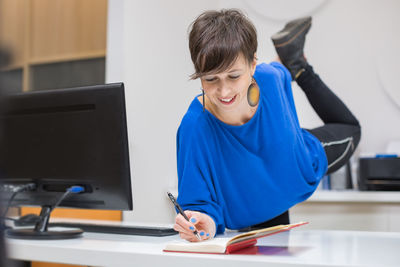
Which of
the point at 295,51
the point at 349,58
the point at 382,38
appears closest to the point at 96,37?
the point at 295,51

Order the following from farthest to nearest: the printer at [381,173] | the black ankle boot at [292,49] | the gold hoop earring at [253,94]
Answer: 1. the printer at [381,173]
2. the black ankle boot at [292,49]
3. the gold hoop earring at [253,94]

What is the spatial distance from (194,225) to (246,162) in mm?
363

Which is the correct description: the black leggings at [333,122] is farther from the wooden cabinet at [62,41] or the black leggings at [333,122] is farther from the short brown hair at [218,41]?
the wooden cabinet at [62,41]

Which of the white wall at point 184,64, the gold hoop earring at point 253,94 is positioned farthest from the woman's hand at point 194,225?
the white wall at point 184,64

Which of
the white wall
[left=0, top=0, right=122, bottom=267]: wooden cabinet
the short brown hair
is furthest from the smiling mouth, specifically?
[left=0, top=0, right=122, bottom=267]: wooden cabinet

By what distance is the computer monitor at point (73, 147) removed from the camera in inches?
52.2

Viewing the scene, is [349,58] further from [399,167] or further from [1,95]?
[1,95]

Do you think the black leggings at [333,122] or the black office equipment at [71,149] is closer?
the black office equipment at [71,149]

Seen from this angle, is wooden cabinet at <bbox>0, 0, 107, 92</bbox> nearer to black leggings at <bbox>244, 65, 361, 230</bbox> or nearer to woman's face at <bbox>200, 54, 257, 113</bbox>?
black leggings at <bbox>244, 65, 361, 230</bbox>

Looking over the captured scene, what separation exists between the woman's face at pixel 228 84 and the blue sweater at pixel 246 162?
88 millimetres

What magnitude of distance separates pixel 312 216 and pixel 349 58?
41.5 inches

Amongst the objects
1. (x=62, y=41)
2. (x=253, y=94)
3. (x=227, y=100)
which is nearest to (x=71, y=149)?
(x=227, y=100)

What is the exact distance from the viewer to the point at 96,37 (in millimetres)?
2955

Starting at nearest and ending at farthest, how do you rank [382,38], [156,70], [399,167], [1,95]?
[1,95]
[399,167]
[156,70]
[382,38]
